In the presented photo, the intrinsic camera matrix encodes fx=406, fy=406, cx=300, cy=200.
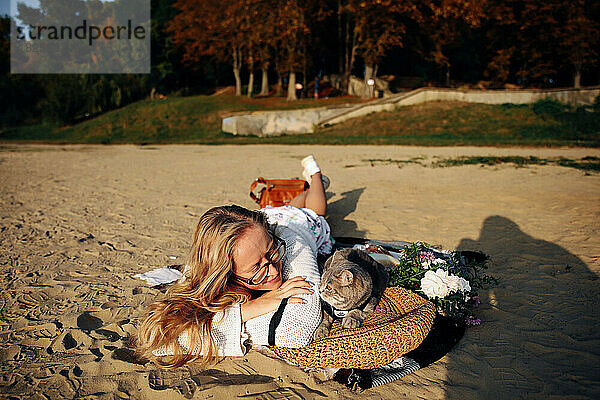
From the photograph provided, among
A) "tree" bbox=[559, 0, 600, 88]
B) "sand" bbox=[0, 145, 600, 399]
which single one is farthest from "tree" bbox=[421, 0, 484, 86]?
"sand" bbox=[0, 145, 600, 399]

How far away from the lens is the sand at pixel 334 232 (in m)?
2.60

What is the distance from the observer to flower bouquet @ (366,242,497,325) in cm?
302

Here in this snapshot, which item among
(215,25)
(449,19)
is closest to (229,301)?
(449,19)

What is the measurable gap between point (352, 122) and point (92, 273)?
17268mm

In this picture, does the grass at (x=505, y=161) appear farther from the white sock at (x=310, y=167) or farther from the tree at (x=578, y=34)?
the tree at (x=578, y=34)

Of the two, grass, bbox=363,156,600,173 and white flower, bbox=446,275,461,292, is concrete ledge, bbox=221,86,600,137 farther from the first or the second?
white flower, bbox=446,275,461,292

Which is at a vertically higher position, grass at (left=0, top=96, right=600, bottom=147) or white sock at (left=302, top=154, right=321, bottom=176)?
grass at (left=0, top=96, right=600, bottom=147)

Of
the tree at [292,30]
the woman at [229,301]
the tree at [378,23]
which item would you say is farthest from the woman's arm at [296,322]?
the tree at [292,30]

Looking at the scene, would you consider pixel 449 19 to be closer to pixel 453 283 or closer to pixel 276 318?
pixel 453 283

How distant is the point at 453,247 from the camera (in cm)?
489

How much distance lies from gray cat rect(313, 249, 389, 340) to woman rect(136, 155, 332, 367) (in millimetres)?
97

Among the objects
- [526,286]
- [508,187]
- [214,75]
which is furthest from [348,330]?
[214,75]

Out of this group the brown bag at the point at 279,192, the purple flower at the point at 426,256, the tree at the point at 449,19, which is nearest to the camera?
the purple flower at the point at 426,256

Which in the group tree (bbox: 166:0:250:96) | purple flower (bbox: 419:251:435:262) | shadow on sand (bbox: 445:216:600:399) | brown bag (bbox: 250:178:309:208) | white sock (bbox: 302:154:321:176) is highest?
tree (bbox: 166:0:250:96)
